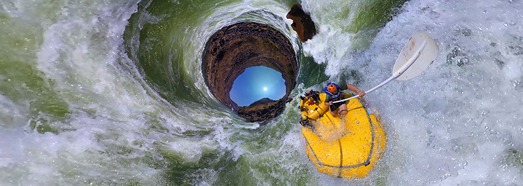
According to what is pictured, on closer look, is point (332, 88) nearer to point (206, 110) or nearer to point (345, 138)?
point (345, 138)

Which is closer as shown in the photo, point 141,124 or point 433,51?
point 433,51

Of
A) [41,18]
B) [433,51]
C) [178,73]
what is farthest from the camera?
[178,73]

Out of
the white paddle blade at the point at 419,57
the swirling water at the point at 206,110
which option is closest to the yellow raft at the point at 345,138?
the swirling water at the point at 206,110

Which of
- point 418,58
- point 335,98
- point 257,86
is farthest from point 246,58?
point 418,58

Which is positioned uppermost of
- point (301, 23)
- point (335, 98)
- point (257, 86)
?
point (301, 23)

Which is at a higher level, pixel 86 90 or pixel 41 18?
pixel 41 18

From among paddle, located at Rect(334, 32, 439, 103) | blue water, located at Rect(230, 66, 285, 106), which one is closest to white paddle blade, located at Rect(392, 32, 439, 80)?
paddle, located at Rect(334, 32, 439, 103)

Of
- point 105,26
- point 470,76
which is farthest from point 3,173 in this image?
point 470,76

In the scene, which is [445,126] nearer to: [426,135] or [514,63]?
[426,135]
